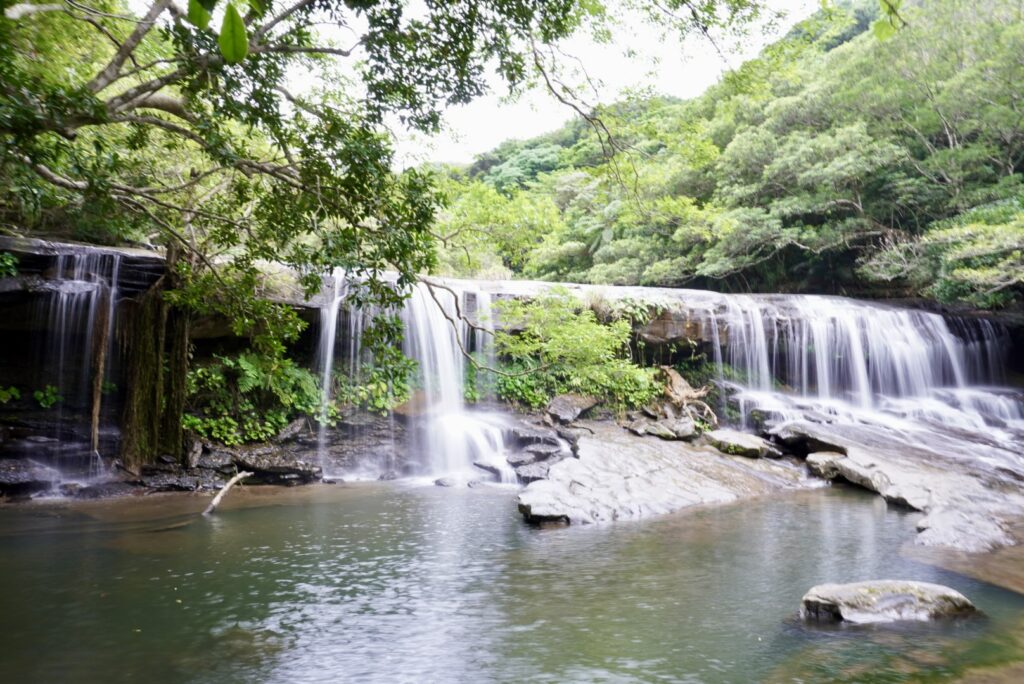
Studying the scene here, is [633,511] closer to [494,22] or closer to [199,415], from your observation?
[494,22]

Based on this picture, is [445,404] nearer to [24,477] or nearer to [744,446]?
[744,446]

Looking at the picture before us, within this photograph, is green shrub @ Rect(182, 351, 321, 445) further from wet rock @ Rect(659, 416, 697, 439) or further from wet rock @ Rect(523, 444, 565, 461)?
wet rock @ Rect(659, 416, 697, 439)

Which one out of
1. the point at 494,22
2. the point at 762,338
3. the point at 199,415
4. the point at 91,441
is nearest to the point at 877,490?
the point at 762,338

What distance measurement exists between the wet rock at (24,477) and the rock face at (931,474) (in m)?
12.3

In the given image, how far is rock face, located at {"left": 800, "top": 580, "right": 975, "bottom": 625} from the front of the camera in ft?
16.1

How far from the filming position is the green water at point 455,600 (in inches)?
167

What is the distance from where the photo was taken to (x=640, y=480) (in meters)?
10.0

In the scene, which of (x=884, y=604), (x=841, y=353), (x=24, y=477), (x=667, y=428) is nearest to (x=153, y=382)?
(x=24, y=477)

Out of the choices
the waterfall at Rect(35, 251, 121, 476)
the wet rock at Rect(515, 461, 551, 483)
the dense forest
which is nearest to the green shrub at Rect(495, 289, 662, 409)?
the dense forest

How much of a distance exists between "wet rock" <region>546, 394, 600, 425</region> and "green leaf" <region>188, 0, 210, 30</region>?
43.7ft

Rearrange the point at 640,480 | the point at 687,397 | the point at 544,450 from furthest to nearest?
the point at 687,397 < the point at 544,450 < the point at 640,480

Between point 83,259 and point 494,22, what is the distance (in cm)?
832

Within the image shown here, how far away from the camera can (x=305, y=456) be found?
12.3 meters

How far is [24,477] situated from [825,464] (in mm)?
13101
